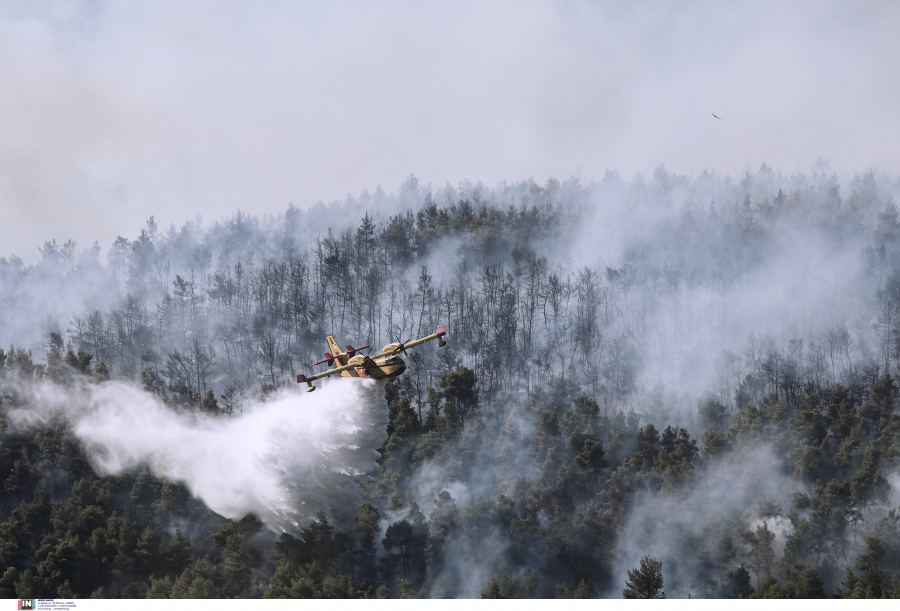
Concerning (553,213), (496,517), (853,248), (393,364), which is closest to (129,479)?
(496,517)

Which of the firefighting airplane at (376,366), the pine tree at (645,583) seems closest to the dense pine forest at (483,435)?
the pine tree at (645,583)

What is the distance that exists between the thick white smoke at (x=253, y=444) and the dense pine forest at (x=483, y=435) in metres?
0.34

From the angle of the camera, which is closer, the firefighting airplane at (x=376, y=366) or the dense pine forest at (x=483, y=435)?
the firefighting airplane at (x=376, y=366)

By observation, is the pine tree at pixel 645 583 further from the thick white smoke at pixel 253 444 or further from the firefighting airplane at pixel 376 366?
the firefighting airplane at pixel 376 366

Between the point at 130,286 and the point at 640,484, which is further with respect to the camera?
the point at 130,286

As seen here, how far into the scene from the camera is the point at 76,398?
108 metres

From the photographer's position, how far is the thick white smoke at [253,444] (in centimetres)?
8950

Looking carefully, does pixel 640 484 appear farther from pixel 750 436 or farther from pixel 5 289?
pixel 5 289

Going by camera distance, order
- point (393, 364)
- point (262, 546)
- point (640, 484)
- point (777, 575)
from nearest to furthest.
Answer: point (393, 364) < point (777, 575) < point (262, 546) < point (640, 484)

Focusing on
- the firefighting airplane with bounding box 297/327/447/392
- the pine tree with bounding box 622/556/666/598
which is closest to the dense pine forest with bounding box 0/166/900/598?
the pine tree with bounding box 622/556/666/598

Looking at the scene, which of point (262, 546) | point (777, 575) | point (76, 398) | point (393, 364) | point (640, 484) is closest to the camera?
point (393, 364)

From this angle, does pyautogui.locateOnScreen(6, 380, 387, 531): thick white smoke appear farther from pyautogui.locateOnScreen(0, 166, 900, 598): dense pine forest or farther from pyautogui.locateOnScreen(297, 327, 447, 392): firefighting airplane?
pyautogui.locateOnScreen(297, 327, 447, 392): firefighting airplane

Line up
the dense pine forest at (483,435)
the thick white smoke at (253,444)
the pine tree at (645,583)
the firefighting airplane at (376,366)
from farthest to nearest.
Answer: the thick white smoke at (253,444), the dense pine forest at (483,435), the pine tree at (645,583), the firefighting airplane at (376,366)

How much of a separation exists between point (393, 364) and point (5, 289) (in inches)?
6969
